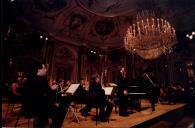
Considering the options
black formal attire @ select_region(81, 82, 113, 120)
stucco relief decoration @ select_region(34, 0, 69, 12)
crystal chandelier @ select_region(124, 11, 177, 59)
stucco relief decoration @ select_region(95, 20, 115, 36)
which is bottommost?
black formal attire @ select_region(81, 82, 113, 120)

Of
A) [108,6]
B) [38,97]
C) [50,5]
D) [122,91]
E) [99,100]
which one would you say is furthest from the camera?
[108,6]

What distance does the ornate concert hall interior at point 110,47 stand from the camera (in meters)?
7.86

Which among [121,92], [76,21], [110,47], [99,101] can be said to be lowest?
[99,101]

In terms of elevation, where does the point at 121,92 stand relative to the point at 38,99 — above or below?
below

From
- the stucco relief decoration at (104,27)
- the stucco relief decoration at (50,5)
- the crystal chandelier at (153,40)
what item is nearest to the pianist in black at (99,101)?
the crystal chandelier at (153,40)

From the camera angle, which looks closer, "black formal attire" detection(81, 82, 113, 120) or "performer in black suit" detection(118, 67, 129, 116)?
"black formal attire" detection(81, 82, 113, 120)

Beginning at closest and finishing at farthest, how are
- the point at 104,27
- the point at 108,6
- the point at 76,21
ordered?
the point at 108,6, the point at 76,21, the point at 104,27

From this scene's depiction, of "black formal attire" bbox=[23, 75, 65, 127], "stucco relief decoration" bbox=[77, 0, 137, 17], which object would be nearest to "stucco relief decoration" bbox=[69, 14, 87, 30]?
"stucco relief decoration" bbox=[77, 0, 137, 17]

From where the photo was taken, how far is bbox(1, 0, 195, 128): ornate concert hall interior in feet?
25.8

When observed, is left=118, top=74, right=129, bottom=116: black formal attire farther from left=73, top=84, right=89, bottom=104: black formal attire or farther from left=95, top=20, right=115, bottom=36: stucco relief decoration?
left=95, top=20, right=115, bottom=36: stucco relief decoration

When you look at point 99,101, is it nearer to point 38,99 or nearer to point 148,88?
point 38,99

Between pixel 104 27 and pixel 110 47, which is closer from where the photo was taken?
pixel 104 27

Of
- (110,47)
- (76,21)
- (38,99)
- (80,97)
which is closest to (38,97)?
(38,99)

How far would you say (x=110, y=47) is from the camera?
18.5 m
